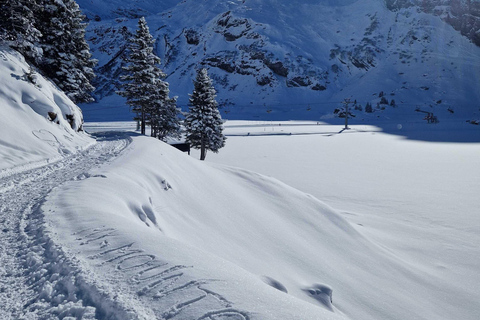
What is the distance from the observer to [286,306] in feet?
10.6

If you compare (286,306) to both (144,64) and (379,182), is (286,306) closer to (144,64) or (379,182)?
(379,182)

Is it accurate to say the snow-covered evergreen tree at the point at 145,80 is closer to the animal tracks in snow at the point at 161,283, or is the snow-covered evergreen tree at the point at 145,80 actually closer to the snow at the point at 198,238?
the snow at the point at 198,238

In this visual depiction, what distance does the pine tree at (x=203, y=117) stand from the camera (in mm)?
27828

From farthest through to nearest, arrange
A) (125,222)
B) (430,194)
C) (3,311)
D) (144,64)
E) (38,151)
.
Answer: (144,64), (430,194), (38,151), (125,222), (3,311)

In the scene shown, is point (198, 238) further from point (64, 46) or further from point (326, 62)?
point (326, 62)

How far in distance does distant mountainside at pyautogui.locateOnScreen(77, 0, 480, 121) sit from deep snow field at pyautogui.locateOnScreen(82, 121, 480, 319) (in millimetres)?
95015

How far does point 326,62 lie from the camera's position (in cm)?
16325

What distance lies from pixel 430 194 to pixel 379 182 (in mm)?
4133

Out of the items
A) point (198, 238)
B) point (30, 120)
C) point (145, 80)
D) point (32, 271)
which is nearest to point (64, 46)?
point (145, 80)

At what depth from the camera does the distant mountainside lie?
13062 cm

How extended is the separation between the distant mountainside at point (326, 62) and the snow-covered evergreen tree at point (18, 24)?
9411 cm

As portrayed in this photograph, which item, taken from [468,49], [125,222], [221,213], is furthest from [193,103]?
[468,49]

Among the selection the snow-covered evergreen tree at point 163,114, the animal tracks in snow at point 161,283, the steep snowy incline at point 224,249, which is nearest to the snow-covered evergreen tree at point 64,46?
the snow-covered evergreen tree at point 163,114

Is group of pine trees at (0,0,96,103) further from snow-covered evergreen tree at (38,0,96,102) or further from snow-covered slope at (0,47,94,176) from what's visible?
snow-covered slope at (0,47,94,176)
